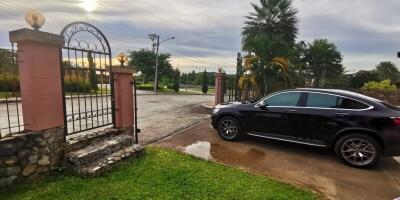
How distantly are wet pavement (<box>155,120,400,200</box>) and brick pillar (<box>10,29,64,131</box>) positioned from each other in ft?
9.87

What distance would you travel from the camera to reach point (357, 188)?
15.3ft

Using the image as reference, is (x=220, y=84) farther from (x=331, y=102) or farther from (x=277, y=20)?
(x=277, y=20)

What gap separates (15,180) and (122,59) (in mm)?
3062

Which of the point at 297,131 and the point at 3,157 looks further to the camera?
the point at 297,131

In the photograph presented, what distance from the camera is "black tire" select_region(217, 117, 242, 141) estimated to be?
718 centimetres

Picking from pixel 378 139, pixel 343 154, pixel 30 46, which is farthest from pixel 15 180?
pixel 378 139

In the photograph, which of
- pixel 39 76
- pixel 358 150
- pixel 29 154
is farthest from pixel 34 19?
pixel 358 150

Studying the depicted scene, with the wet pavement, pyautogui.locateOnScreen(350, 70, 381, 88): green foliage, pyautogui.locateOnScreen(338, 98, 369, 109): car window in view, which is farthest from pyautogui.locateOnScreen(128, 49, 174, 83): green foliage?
pyautogui.locateOnScreen(338, 98, 369, 109): car window

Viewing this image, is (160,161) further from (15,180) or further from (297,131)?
(297,131)

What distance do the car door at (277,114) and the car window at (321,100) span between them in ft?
0.87

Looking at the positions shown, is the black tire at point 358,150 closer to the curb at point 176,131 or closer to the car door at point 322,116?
the car door at point 322,116

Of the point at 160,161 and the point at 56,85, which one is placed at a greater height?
the point at 56,85

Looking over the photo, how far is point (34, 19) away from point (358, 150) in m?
6.23

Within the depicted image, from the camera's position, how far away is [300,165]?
5691mm
